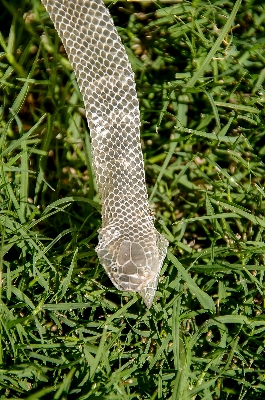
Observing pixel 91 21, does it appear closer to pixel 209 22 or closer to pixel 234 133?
pixel 209 22

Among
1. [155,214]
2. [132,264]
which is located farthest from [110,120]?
[155,214]

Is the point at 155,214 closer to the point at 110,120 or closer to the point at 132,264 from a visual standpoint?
the point at 110,120

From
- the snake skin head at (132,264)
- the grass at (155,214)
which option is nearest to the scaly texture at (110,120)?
the snake skin head at (132,264)

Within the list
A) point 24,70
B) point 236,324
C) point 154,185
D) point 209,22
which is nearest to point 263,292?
point 236,324

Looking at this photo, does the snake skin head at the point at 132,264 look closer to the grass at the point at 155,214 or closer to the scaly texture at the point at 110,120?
the scaly texture at the point at 110,120

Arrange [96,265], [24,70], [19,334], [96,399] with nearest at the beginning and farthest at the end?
[96,399], [19,334], [96,265], [24,70]
